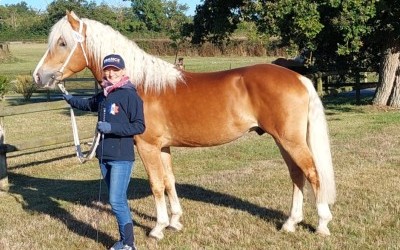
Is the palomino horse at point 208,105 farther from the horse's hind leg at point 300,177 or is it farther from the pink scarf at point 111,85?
the pink scarf at point 111,85

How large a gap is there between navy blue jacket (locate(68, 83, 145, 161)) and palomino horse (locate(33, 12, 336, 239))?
0.73m

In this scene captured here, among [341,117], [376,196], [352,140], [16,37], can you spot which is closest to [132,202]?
[376,196]

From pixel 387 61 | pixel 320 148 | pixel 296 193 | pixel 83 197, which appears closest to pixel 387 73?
pixel 387 61

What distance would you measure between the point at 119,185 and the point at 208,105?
4.43 feet

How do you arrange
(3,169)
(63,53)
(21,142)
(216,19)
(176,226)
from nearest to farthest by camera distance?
(63,53) < (176,226) < (3,169) < (21,142) < (216,19)

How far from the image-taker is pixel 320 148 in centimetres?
543

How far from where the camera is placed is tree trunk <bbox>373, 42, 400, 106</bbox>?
16.1 m

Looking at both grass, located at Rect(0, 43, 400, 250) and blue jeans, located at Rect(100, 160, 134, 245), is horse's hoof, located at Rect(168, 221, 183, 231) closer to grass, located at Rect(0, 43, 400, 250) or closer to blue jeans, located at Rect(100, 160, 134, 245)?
grass, located at Rect(0, 43, 400, 250)

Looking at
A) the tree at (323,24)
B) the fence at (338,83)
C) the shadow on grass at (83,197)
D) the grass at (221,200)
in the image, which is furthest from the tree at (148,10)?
the shadow on grass at (83,197)

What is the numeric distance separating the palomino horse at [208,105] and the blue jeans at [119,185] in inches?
26.9

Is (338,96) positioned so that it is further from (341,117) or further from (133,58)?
(133,58)

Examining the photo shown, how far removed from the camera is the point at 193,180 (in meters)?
8.41

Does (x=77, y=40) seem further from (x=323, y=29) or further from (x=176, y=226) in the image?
(x=323, y=29)

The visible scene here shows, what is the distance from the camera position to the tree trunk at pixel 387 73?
16.1 metres
